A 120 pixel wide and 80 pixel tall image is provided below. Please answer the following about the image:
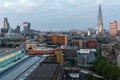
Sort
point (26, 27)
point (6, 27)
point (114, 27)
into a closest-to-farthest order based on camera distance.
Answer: point (6, 27) < point (26, 27) < point (114, 27)

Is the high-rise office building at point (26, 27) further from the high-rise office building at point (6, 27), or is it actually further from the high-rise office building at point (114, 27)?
the high-rise office building at point (114, 27)

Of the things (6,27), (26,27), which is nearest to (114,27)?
(26,27)

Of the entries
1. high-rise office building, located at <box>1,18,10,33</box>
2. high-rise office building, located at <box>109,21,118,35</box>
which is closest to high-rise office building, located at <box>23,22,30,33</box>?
high-rise office building, located at <box>1,18,10,33</box>

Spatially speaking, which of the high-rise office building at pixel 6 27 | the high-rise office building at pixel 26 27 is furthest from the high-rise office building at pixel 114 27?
the high-rise office building at pixel 6 27

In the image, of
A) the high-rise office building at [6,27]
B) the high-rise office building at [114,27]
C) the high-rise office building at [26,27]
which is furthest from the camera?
the high-rise office building at [114,27]

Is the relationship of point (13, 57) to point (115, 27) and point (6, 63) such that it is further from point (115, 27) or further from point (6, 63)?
point (115, 27)

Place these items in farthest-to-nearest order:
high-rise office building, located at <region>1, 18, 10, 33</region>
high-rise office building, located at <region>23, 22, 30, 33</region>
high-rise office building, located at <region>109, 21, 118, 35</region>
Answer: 1. high-rise office building, located at <region>109, 21, 118, 35</region>
2. high-rise office building, located at <region>23, 22, 30, 33</region>
3. high-rise office building, located at <region>1, 18, 10, 33</region>

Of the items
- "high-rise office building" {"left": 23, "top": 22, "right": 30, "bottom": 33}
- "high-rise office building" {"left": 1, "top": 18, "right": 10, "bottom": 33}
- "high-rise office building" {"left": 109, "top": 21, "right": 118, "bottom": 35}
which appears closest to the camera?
"high-rise office building" {"left": 1, "top": 18, "right": 10, "bottom": 33}

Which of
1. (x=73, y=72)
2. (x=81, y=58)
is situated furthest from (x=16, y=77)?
(x=81, y=58)

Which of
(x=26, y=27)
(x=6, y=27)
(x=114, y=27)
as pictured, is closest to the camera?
(x=6, y=27)

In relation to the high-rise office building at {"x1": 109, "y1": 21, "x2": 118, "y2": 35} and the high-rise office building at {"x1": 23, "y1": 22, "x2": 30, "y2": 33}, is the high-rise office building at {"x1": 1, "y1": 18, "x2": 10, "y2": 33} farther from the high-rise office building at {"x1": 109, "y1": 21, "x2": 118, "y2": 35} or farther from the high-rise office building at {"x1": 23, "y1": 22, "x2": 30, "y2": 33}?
the high-rise office building at {"x1": 109, "y1": 21, "x2": 118, "y2": 35}

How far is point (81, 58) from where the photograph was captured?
111ft

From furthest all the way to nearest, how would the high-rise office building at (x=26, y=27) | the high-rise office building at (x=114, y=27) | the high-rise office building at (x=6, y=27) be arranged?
1. the high-rise office building at (x=114, y=27)
2. the high-rise office building at (x=26, y=27)
3. the high-rise office building at (x=6, y=27)

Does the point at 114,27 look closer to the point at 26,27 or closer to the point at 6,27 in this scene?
the point at 26,27
